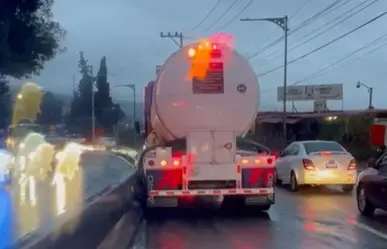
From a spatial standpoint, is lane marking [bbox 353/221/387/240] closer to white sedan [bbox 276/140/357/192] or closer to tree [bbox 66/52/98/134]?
white sedan [bbox 276/140/357/192]

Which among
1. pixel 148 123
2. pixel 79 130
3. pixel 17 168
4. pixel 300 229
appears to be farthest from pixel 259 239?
pixel 79 130

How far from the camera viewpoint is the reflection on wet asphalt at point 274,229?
12.0 m

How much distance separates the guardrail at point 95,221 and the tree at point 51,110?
85.0 meters

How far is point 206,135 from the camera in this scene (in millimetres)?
15852

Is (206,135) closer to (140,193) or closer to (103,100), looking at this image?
(140,193)

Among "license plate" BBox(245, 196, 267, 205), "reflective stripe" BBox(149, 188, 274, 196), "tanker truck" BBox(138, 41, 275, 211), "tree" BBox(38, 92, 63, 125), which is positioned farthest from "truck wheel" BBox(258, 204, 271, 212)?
"tree" BBox(38, 92, 63, 125)

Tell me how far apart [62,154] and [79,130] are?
57.7 meters

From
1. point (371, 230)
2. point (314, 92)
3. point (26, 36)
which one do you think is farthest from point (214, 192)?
point (314, 92)

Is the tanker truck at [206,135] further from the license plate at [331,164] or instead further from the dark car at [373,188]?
the license plate at [331,164]

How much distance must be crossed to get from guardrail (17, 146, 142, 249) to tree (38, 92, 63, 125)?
85.0 meters

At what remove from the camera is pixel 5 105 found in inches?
2056

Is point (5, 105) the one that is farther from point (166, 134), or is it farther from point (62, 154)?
point (166, 134)

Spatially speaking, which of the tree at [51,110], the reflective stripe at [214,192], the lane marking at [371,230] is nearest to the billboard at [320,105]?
the tree at [51,110]

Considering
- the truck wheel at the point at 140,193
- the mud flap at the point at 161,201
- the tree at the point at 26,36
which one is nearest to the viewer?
the mud flap at the point at 161,201
